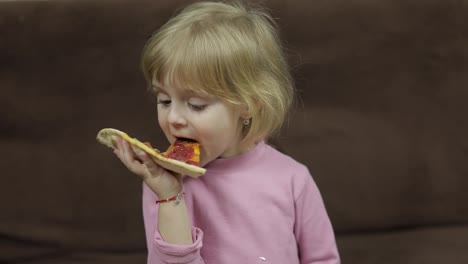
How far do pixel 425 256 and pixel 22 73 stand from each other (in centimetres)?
118

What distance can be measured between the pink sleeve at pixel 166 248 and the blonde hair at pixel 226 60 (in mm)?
220

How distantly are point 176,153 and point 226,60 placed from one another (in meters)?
0.18

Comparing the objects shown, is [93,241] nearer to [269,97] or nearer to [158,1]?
[158,1]

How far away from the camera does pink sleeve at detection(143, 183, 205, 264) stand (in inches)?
45.7

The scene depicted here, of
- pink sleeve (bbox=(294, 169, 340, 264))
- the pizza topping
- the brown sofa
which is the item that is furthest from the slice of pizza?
the brown sofa

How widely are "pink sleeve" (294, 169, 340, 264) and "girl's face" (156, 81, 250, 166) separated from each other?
227 millimetres

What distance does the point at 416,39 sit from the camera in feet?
5.88

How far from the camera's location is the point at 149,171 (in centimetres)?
115

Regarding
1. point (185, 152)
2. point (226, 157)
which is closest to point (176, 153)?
point (185, 152)

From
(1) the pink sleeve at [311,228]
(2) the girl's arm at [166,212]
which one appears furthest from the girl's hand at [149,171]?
(1) the pink sleeve at [311,228]

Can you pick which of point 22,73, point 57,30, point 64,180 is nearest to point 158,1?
point 57,30

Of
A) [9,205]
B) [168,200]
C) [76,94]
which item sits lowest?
[9,205]

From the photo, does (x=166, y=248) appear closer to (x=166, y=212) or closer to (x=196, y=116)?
(x=166, y=212)

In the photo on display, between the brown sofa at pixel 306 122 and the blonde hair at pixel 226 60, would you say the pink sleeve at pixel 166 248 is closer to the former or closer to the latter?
the blonde hair at pixel 226 60
